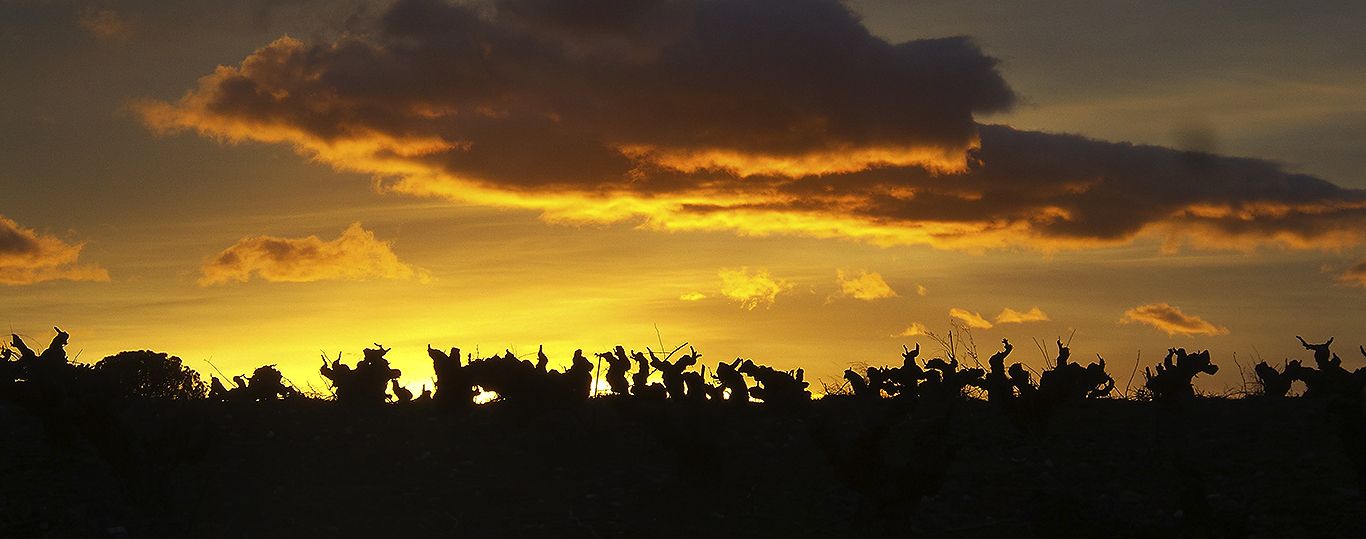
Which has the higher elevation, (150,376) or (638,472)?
(150,376)

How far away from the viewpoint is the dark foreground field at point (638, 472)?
14.1m

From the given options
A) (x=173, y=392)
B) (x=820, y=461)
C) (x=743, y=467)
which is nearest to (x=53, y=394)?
(x=173, y=392)

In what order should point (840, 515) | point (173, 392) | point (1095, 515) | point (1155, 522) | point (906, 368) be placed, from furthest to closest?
1. point (173, 392)
2. point (906, 368)
3. point (840, 515)
4. point (1155, 522)
5. point (1095, 515)

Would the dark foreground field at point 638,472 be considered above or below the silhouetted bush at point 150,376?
below

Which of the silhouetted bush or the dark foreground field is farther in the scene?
the silhouetted bush

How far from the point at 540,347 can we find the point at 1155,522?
871cm

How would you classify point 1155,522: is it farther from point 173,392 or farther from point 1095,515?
point 173,392

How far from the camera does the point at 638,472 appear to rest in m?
16.0

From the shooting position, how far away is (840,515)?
14.4 metres

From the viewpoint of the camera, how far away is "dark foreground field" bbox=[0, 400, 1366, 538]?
14102mm

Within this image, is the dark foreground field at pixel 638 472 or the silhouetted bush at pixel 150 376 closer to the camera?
the dark foreground field at pixel 638 472

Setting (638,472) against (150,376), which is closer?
(638,472)

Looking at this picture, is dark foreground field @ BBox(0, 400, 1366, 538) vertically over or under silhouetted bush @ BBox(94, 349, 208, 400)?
under

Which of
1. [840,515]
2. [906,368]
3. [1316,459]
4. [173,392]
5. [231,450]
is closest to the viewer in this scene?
[840,515]
